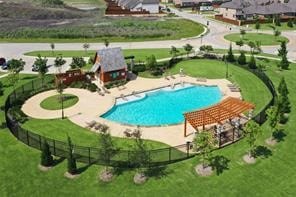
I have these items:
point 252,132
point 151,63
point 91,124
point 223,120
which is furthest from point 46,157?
point 151,63

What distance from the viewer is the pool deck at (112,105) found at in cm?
4641

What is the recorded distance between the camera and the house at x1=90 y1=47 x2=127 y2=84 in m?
62.3

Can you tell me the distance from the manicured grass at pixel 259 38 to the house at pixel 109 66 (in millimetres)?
40227

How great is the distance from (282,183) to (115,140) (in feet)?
58.9

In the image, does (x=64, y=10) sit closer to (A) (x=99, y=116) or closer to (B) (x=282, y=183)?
(A) (x=99, y=116)

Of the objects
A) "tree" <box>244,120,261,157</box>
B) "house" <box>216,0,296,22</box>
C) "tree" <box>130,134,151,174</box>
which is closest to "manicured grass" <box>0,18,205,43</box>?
"house" <box>216,0,296,22</box>

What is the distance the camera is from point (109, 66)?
205 ft

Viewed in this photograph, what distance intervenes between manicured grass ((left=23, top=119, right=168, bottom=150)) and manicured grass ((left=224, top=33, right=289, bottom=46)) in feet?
185

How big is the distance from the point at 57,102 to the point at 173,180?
83.1 feet

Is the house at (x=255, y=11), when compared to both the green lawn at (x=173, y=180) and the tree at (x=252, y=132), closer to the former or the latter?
the tree at (x=252, y=132)

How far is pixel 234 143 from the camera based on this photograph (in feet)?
143

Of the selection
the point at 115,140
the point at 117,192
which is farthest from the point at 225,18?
the point at 117,192

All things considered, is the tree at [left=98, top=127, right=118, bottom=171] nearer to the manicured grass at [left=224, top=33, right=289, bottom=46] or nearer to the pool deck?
the pool deck

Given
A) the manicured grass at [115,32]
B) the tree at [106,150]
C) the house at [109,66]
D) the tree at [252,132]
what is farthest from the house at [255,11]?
the tree at [106,150]
